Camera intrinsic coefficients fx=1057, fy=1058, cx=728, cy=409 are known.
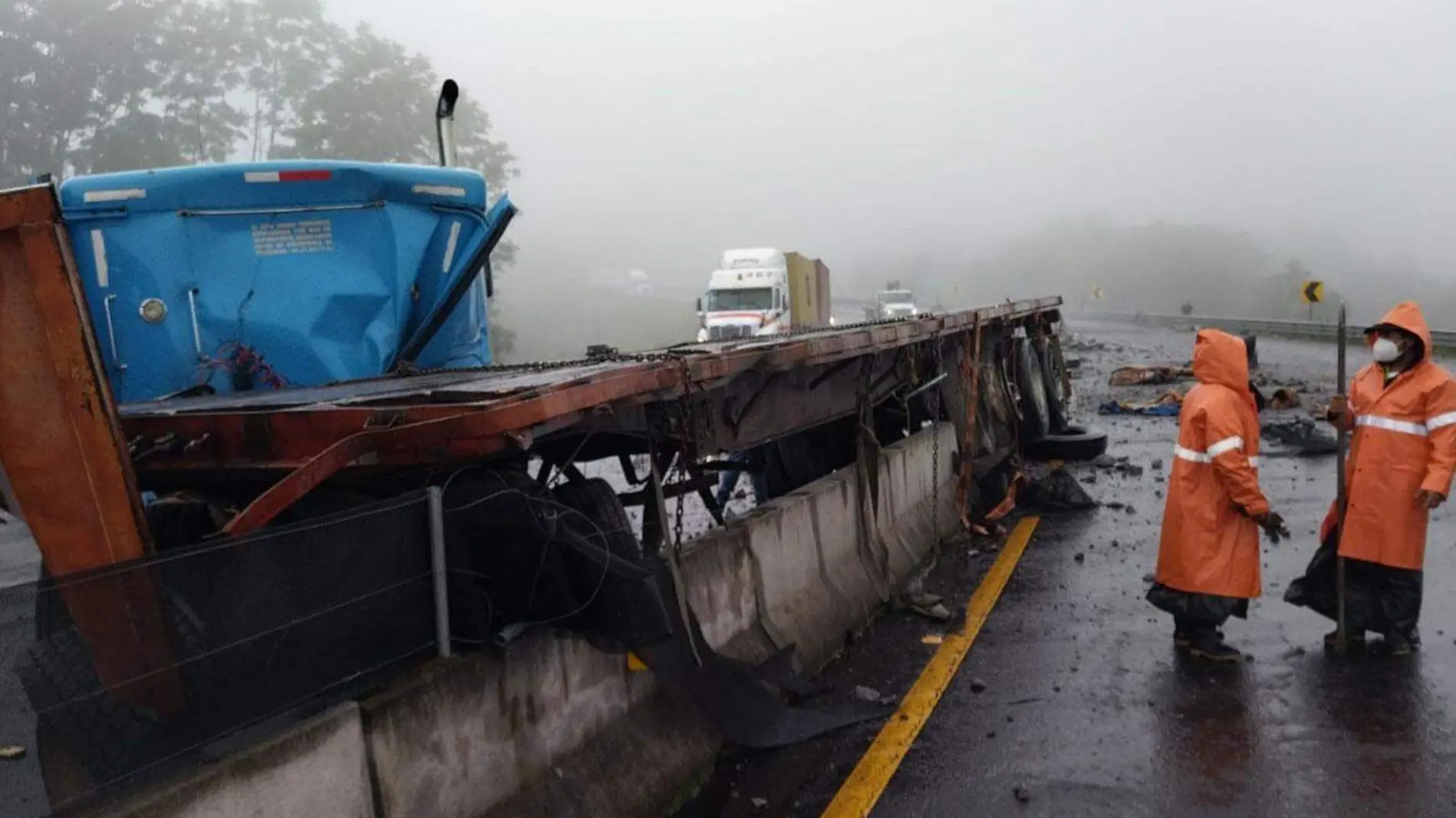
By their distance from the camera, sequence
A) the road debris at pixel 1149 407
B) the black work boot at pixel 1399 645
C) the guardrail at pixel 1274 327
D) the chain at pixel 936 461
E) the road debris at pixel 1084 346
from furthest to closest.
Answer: the road debris at pixel 1084 346 → the guardrail at pixel 1274 327 → the road debris at pixel 1149 407 → the chain at pixel 936 461 → the black work boot at pixel 1399 645

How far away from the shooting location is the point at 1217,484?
18.4 ft

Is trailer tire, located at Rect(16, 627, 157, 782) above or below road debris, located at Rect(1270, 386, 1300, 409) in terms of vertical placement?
above

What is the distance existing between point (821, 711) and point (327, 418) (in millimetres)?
2717

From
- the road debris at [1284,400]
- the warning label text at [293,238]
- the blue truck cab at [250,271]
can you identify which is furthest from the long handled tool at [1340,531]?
the road debris at [1284,400]

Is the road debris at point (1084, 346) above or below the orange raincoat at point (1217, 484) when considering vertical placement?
below

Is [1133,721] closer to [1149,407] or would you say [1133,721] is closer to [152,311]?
[152,311]

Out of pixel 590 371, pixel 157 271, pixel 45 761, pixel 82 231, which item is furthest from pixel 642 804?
pixel 82 231

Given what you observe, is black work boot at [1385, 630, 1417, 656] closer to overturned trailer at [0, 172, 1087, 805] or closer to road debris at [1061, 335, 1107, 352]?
overturned trailer at [0, 172, 1087, 805]

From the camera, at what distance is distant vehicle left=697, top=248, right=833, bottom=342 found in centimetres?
2927

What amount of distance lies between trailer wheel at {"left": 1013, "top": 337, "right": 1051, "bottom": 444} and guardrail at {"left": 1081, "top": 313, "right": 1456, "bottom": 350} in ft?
38.3

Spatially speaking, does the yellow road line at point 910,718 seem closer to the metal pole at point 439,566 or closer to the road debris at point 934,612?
the road debris at point 934,612

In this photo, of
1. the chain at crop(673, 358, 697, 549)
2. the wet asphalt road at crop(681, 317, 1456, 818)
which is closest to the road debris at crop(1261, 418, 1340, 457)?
the wet asphalt road at crop(681, 317, 1456, 818)

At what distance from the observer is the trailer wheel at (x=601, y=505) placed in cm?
409

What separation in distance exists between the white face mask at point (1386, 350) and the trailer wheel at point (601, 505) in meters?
4.15
